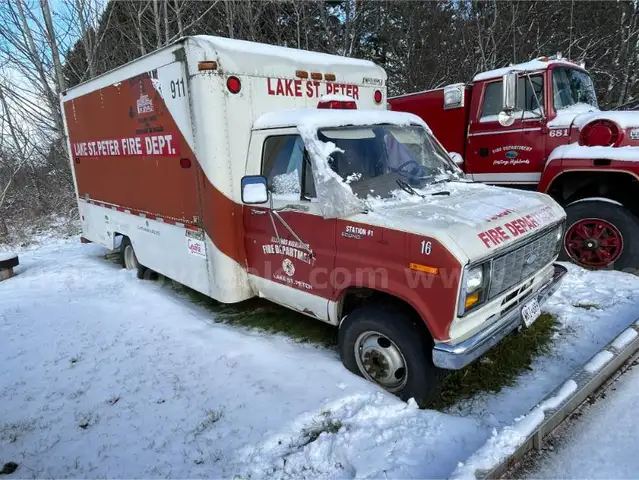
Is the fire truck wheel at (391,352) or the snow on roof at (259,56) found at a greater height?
the snow on roof at (259,56)

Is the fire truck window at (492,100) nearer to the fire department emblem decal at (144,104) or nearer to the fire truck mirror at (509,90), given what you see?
the fire truck mirror at (509,90)

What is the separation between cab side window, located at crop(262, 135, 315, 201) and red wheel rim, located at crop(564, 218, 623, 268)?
4.16 m

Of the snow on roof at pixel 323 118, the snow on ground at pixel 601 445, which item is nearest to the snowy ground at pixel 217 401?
the snow on ground at pixel 601 445

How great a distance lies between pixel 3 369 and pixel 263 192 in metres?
3.12

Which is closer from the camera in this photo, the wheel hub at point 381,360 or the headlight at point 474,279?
the headlight at point 474,279

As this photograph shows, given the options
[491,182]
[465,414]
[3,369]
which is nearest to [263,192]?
[465,414]

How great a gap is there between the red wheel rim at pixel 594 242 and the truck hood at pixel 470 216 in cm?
224

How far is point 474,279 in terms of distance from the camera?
2939 mm

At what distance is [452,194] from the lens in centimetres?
388

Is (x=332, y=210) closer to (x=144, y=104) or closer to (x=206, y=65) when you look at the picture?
(x=206, y=65)

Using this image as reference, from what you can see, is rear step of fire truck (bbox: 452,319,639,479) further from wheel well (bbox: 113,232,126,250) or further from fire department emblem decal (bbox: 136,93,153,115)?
wheel well (bbox: 113,232,126,250)

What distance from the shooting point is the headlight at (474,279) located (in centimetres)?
288

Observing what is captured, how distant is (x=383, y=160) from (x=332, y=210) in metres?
0.83

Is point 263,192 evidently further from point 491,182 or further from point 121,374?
point 491,182
